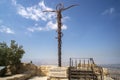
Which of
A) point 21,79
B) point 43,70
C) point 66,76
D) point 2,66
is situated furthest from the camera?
point 43,70

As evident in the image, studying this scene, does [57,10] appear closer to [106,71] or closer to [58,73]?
[58,73]

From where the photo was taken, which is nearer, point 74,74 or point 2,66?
point 74,74

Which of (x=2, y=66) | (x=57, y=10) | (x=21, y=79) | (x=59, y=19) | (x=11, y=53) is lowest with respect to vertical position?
(x=21, y=79)

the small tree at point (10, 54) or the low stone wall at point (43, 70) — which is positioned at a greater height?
the small tree at point (10, 54)

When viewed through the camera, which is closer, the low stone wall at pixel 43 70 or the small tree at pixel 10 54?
the small tree at pixel 10 54

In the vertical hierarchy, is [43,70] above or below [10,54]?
below

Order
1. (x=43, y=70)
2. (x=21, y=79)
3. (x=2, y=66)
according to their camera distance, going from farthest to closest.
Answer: (x=43, y=70) < (x=2, y=66) < (x=21, y=79)

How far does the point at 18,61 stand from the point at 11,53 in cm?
174

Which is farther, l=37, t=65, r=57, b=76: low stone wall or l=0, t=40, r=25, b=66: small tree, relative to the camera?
l=37, t=65, r=57, b=76: low stone wall

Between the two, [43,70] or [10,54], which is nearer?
[10,54]

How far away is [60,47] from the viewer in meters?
15.9

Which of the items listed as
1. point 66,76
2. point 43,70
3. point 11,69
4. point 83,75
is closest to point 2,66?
point 11,69

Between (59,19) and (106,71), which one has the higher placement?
(59,19)

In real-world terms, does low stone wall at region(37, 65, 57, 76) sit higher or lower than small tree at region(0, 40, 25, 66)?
lower
